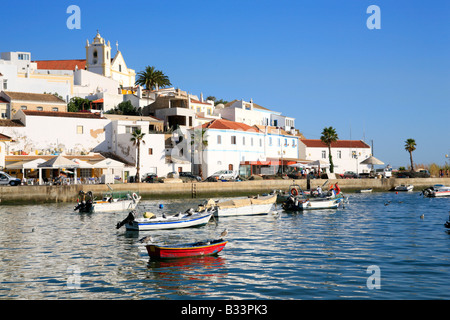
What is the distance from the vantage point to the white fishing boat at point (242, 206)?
40450 mm

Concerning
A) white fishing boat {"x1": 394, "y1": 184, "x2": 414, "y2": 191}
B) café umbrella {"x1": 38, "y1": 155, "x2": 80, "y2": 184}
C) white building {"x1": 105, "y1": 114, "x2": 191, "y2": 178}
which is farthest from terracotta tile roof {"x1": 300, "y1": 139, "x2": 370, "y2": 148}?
café umbrella {"x1": 38, "y1": 155, "x2": 80, "y2": 184}

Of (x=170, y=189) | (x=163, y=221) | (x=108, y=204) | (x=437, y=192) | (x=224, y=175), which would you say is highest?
(x=224, y=175)

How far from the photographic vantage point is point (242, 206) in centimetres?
4159

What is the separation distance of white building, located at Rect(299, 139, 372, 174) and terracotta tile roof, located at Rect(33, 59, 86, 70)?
2441 inches

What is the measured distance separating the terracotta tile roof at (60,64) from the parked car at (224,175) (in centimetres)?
6423

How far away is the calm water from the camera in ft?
53.6

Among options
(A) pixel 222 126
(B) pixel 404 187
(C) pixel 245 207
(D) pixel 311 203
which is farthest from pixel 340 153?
(C) pixel 245 207

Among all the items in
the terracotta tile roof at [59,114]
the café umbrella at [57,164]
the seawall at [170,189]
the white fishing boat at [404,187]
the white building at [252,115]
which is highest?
the white building at [252,115]

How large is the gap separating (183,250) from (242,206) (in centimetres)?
2019

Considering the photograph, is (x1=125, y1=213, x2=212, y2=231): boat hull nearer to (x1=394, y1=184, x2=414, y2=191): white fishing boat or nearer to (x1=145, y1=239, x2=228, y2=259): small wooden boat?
(x1=145, y1=239, x2=228, y2=259): small wooden boat

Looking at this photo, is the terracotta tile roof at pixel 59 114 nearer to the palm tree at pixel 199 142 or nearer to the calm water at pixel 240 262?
the palm tree at pixel 199 142

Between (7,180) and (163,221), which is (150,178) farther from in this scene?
(163,221)

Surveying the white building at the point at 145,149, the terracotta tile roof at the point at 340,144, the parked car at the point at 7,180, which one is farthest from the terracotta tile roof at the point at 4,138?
the terracotta tile roof at the point at 340,144
